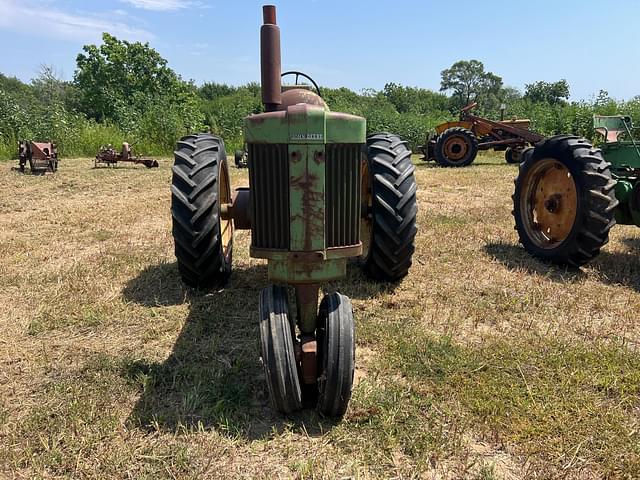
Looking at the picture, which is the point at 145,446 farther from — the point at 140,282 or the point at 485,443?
the point at 140,282

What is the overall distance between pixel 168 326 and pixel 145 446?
4.28 feet

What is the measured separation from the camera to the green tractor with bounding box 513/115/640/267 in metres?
4.40

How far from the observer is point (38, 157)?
11.5m

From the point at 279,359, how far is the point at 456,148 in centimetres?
1327

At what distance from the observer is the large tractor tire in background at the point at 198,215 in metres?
3.61

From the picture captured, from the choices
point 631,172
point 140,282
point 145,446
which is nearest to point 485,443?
point 145,446

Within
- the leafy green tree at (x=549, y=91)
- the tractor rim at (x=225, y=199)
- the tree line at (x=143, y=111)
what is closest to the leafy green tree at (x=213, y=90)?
the tree line at (x=143, y=111)

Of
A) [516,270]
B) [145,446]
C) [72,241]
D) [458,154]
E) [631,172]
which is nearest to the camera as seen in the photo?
[145,446]

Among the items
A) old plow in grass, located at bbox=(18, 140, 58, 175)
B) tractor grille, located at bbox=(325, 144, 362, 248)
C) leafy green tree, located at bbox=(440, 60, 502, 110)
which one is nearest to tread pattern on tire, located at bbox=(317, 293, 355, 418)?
tractor grille, located at bbox=(325, 144, 362, 248)

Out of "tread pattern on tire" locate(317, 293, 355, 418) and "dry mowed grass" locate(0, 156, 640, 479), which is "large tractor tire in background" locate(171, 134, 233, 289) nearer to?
"dry mowed grass" locate(0, 156, 640, 479)

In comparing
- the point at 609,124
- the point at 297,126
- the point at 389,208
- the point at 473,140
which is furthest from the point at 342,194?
the point at 473,140

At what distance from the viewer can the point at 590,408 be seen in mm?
2494

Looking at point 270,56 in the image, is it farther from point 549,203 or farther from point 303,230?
point 549,203

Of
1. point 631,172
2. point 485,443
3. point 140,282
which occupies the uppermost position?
point 631,172
